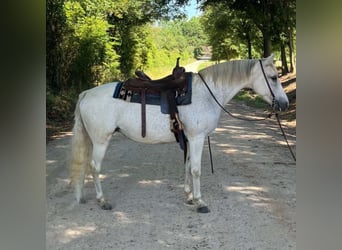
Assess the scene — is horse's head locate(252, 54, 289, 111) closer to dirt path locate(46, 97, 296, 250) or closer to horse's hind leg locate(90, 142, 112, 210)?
dirt path locate(46, 97, 296, 250)

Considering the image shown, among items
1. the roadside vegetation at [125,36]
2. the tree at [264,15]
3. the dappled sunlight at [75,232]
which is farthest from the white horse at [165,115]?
the tree at [264,15]

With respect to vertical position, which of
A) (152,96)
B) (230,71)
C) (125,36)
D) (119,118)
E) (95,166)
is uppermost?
(125,36)

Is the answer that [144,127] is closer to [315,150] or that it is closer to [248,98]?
[315,150]

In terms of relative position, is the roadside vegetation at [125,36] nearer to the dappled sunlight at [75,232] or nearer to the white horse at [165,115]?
the white horse at [165,115]

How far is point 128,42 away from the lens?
245 inches

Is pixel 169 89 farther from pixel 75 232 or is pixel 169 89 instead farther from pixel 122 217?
A: pixel 75 232

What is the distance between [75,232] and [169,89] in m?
1.09

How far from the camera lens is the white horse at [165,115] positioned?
8.10ft

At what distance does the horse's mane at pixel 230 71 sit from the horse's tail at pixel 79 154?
0.93 meters

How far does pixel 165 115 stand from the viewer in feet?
8.20

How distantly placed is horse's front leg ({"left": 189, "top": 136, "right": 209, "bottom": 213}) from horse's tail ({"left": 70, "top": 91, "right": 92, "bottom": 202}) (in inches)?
29.2

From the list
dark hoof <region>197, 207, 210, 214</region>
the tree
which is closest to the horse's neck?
dark hoof <region>197, 207, 210, 214</region>

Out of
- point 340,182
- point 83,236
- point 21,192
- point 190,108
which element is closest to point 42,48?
point 21,192

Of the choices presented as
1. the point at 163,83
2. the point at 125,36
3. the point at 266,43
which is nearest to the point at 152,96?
the point at 163,83
